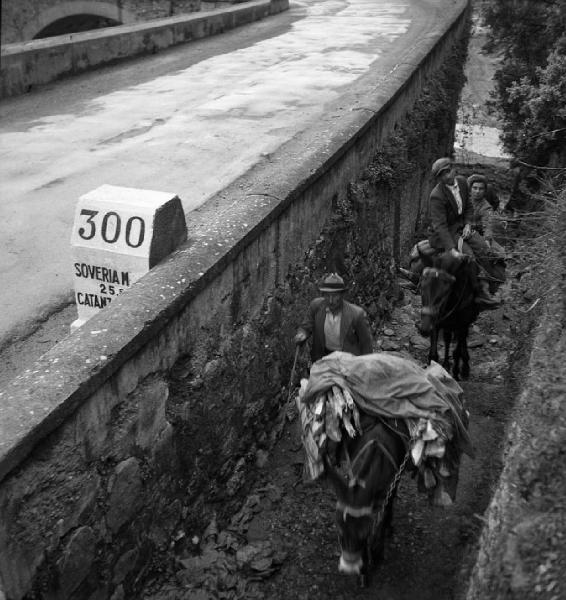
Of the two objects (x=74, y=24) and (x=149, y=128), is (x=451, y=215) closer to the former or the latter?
(x=149, y=128)

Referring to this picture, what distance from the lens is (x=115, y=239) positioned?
509cm

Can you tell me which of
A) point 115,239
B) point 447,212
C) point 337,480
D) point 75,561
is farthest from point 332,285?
point 447,212

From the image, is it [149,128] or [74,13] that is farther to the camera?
[74,13]

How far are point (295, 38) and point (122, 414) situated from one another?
14.6m

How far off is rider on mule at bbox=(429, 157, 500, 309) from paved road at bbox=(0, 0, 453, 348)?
2.07 m

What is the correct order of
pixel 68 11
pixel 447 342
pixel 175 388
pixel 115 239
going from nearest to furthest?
pixel 115 239, pixel 175 388, pixel 447 342, pixel 68 11

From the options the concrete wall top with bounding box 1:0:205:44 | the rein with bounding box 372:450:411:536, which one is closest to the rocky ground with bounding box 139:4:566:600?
the rein with bounding box 372:450:411:536

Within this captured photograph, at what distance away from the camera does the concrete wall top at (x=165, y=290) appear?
12.4ft

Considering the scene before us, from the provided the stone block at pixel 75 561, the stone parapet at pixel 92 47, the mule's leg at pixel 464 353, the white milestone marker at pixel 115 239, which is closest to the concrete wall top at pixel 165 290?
the white milestone marker at pixel 115 239

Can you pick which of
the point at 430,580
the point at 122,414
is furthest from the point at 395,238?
the point at 122,414

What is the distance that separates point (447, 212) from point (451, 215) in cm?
6

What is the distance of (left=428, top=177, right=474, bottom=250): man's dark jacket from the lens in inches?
352

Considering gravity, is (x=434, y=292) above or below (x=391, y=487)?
below

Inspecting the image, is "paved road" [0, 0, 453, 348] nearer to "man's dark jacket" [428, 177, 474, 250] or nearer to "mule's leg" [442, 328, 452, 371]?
"man's dark jacket" [428, 177, 474, 250]
